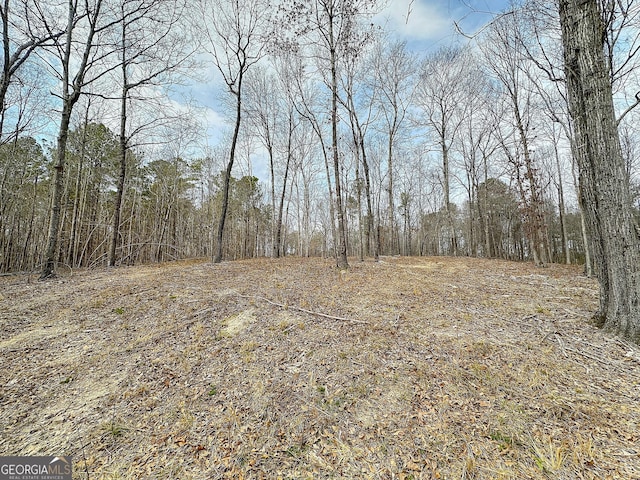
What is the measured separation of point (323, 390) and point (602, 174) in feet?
13.8

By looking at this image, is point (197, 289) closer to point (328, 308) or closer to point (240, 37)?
point (328, 308)

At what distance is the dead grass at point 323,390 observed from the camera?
187 centimetres

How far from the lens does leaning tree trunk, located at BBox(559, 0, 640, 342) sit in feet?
9.77

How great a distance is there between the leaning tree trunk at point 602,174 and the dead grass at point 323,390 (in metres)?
0.48

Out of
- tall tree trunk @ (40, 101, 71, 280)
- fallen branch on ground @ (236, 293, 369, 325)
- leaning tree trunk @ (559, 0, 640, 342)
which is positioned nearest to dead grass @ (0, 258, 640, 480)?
fallen branch on ground @ (236, 293, 369, 325)

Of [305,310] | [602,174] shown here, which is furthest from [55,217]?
[602,174]

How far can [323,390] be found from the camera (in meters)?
2.56

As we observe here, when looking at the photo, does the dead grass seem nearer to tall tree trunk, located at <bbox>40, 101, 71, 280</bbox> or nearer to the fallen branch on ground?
the fallen branch on ground

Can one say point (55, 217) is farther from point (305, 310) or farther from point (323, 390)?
point (323, 390)

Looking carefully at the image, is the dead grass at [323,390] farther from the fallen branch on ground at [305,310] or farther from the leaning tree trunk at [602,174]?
the leaning tree trunk at [602,174]

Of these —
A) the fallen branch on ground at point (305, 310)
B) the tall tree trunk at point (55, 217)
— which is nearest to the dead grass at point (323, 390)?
the fallen branch on ground at point (305, 310)

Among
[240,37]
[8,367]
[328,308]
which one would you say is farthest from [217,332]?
[240,37]

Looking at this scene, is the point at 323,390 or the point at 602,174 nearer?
the point at 323,390

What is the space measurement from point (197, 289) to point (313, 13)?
8.80 meters
